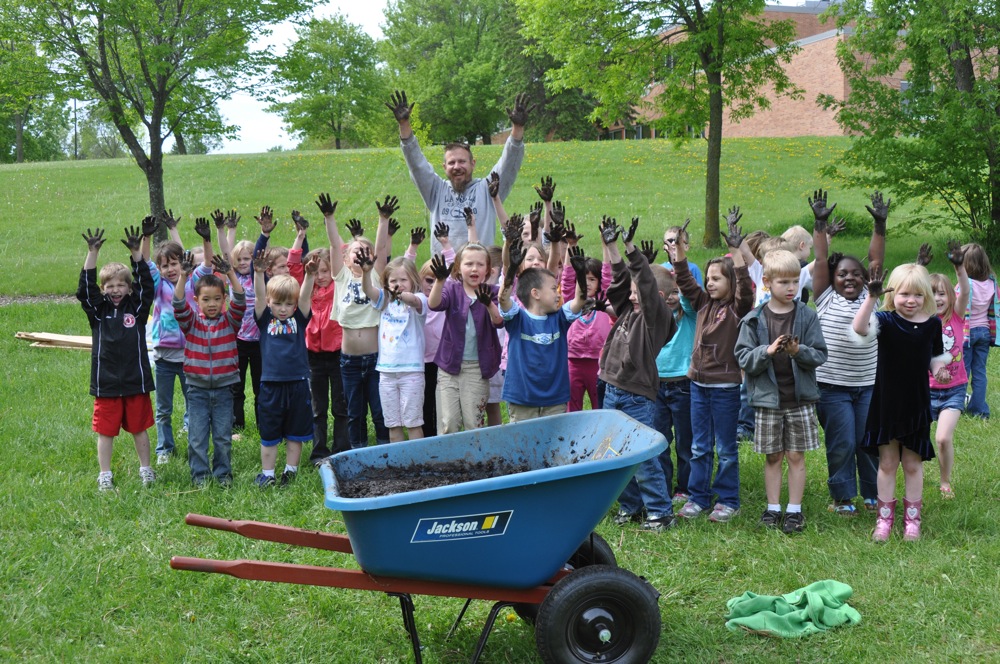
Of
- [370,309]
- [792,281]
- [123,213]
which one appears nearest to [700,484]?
[792,281]

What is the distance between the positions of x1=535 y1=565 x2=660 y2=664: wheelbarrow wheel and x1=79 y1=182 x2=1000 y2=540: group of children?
1672 mm

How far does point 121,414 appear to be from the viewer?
6238 mm

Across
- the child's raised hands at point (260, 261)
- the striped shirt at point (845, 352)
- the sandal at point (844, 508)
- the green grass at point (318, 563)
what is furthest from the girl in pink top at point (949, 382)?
the child's raised hands at point (260, 261)

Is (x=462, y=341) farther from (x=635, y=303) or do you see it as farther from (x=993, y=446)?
(x=993, y=446)

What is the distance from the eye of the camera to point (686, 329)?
19.6 ft

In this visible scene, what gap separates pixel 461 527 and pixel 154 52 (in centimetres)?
1445

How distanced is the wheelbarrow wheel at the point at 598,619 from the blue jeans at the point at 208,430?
3.42 meters

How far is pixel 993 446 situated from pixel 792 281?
2985 millimetres

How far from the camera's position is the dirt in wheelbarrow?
13.1ft

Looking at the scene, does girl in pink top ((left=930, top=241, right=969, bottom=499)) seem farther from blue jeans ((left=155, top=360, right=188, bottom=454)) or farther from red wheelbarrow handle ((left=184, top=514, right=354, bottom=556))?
blue jeans ((left=155, top=360, right=188, bottom=454))

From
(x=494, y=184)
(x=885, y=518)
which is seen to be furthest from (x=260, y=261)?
(x=885, y=518)

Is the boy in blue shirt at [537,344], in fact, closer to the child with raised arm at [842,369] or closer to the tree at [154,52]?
the child with raised arm at [842,369]

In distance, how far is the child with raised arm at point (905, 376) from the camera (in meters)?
5.02

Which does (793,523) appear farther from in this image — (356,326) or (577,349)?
(356,326)
